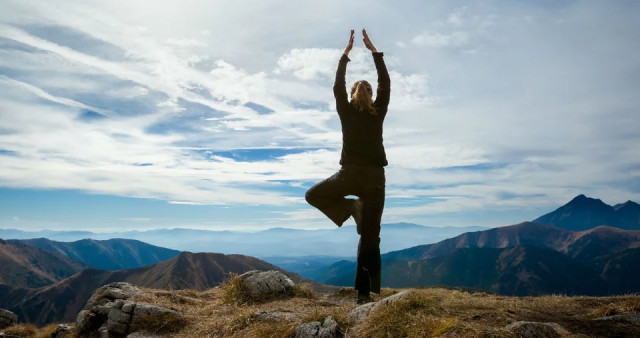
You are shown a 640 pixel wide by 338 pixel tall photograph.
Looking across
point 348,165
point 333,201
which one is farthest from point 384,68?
point 333,201

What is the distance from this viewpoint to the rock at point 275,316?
748 cm

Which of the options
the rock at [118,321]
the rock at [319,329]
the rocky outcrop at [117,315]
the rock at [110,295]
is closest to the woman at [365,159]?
the rock at [319,329]

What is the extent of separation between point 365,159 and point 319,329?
3258 mm

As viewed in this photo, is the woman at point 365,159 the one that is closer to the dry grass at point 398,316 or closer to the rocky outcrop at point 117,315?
the dry grass at point 398,316

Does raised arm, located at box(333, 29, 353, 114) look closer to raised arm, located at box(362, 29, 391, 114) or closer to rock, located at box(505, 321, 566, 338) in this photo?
raised arm, located at box(362, 29, 391, 114)

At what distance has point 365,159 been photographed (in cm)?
787

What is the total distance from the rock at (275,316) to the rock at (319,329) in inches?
38.2

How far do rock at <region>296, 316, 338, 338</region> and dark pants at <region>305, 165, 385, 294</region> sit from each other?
1.73 metres

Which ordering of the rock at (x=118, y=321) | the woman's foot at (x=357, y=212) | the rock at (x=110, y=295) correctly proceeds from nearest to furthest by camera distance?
the woman's foot at (x=357, y=212), the rock at (x=118, y=321), the rock at (x=110, y=295)

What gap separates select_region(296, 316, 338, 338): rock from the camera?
615 cm

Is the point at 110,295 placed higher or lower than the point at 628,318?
lower

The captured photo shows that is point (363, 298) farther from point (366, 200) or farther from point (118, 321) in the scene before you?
point (118, 321)

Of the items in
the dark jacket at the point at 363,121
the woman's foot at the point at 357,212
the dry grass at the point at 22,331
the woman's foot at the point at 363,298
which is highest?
the dark jacket at the point at 363,121

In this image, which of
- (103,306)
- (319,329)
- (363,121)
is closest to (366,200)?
(363,121)
